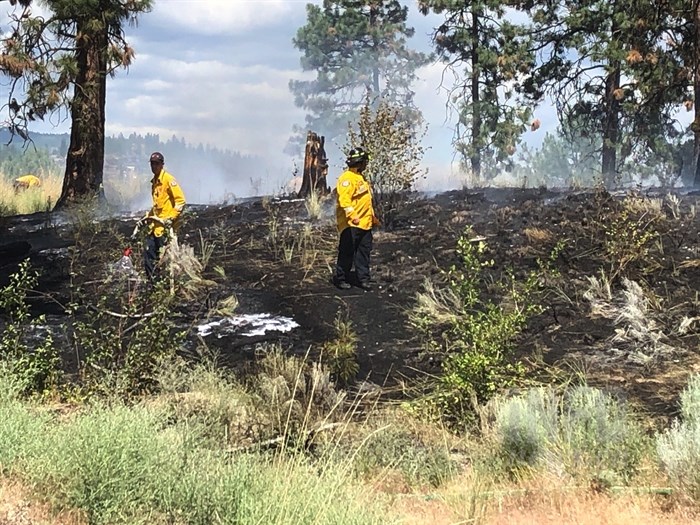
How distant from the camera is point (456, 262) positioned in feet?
30.0

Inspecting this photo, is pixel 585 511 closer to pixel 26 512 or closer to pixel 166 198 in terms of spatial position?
pixel 26 512

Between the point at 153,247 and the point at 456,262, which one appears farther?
the point at 456,262

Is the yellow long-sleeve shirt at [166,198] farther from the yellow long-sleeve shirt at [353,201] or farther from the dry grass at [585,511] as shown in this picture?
the dry grass at [585,511]

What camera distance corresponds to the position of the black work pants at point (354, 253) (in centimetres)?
864

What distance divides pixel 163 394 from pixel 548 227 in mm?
6702

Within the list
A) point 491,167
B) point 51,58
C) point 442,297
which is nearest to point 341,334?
point 442,297

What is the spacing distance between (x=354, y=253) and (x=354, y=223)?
35 centimetres

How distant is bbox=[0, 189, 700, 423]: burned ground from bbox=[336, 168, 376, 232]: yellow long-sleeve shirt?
28.0 inches

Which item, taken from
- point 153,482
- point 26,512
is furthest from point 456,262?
point 26,512

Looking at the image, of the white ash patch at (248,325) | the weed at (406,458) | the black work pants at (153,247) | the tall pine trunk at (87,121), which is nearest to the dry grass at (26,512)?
the weed at (406,458)

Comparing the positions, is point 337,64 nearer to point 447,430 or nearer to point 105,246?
point 105,246

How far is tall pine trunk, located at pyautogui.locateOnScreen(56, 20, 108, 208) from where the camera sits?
1418 cm

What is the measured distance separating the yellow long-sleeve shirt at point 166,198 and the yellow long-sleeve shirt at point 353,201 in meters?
1.75

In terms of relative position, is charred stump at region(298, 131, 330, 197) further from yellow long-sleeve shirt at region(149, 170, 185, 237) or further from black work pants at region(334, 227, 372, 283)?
yellow long-sleeve shirt at region(149, 170, 185, 237)
